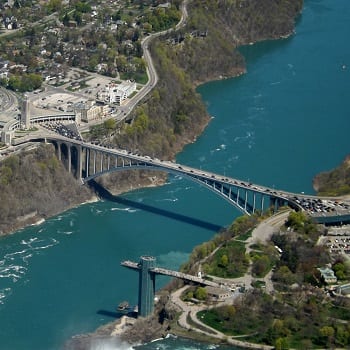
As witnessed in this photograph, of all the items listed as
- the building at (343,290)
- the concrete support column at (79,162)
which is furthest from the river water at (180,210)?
the building at (343,290)

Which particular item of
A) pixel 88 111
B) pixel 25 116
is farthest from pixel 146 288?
pixel 88 111

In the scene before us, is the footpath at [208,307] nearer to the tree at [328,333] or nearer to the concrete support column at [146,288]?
the concrete support column at [146,288]

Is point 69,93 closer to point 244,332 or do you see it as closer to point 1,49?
point 1,49

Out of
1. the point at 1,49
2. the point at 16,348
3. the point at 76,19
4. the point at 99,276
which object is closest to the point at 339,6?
the point at 76,19

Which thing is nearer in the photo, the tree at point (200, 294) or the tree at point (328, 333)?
the tree at point (328, 333)

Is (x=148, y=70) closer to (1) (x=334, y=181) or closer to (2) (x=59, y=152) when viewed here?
(2) (x=59, y=152)

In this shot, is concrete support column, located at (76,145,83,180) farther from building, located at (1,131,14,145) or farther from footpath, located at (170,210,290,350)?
footpath, located at (170,210,290,350)
